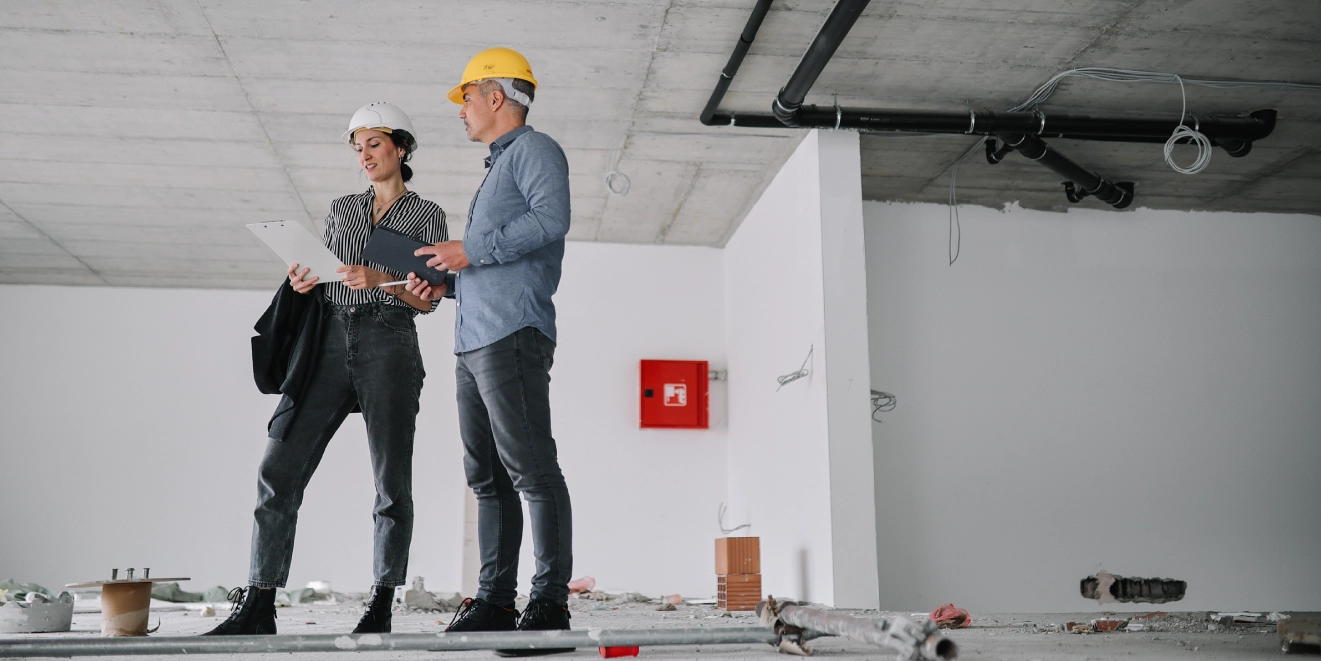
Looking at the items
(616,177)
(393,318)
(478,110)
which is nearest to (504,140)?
(478,110)

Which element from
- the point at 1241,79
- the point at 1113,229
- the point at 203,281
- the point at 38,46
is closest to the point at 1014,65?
the point at 1241,79

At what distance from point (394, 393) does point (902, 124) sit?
9.68 feet

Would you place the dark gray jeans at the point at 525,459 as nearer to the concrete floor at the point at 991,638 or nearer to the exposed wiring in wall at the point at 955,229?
the concrete floor at the point at 991,638

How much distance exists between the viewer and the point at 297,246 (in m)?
2.36

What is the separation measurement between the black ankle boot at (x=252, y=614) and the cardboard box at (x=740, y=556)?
9.19ft

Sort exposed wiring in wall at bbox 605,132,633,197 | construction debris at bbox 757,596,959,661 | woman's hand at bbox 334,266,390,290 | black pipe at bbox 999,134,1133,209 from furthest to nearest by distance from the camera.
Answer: exposed wiring in wall at bbox 605,132,633,197
black pipe at bbox 999,134,1133,209
woman's hand at bbox 334,266,390,290
construction debris at bbox 757,596,959,661

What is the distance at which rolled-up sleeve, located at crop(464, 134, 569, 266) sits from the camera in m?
2.26

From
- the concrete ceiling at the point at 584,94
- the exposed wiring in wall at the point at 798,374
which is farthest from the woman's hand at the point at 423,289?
the exposed wiring in wall at the point at 798,374

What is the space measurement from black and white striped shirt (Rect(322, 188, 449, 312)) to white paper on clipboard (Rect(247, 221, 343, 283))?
123 millimetres

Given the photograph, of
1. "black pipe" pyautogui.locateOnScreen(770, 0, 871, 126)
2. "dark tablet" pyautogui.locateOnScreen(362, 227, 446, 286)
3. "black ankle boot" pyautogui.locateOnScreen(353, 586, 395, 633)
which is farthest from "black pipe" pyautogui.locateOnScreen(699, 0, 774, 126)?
"black ankle boot" pyautogui.locateOnScreen(353, 586, 395, 633)

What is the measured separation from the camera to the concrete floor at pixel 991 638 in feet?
7.10

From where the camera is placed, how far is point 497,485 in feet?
7.81

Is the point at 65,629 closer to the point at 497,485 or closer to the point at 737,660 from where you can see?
the point at 497,485

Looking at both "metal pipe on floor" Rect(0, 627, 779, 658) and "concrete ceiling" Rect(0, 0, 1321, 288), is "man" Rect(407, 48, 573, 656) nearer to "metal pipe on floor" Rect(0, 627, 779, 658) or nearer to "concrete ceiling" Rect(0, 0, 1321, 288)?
"metal pipe on floor" Rect(0, 627, 779, 658)
